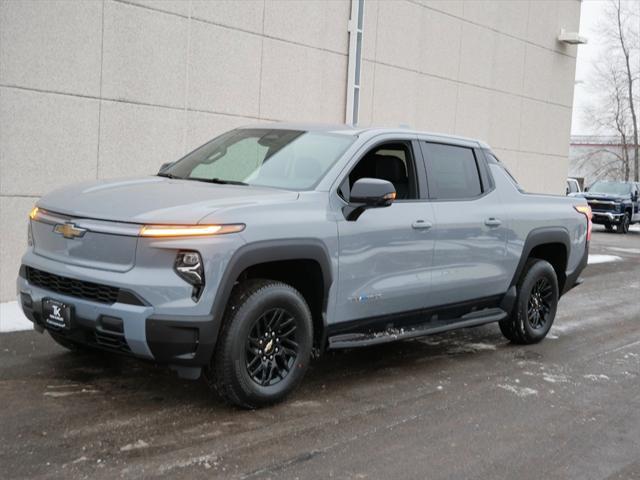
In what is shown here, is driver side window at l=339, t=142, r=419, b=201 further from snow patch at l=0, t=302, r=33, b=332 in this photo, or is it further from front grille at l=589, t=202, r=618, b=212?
front grille at l=589, t=202, r=618, b=212

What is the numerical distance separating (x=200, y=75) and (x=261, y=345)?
6.42 metres

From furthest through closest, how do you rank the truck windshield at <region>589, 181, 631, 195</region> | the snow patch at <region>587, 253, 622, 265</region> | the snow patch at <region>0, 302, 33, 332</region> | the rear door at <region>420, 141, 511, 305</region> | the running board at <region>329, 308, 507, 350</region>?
the truck windshield at <region>589, 181, 631, 195</region>
the snow patch at <region>587, 253, 622, 265</region>
the snow patch at <region>0, 302, 33, 332</region>
the rear door at <region>420, 141, 511, 305</region>
the running board at <region>329, 308, 507, 350</region>

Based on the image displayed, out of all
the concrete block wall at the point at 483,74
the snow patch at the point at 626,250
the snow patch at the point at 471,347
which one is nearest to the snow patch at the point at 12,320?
the snow patch at the point at 471,347

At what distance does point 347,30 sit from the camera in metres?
12.9

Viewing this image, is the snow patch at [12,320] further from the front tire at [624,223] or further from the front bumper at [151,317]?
the front tire at [624,223]

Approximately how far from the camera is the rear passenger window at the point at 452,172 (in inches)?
252

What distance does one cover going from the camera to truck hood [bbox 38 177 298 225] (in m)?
4.56

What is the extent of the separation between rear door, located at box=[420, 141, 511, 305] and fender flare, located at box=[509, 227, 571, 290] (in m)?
0.19

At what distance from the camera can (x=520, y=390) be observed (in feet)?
19.6

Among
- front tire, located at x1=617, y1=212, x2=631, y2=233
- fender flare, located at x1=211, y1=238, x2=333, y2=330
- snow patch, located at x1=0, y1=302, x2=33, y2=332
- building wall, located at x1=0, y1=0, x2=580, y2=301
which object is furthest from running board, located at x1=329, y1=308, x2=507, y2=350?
front tire, located at x1=617, y1=212, x2=631, y2=233

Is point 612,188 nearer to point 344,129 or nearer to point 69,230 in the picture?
point 344,129

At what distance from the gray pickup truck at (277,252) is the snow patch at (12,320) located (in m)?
1.53

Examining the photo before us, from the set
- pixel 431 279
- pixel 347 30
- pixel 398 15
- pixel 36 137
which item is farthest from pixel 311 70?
pixel 431 279

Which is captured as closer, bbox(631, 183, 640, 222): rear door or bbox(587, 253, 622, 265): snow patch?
bbox(587, 253, 622, 265): snow patch
